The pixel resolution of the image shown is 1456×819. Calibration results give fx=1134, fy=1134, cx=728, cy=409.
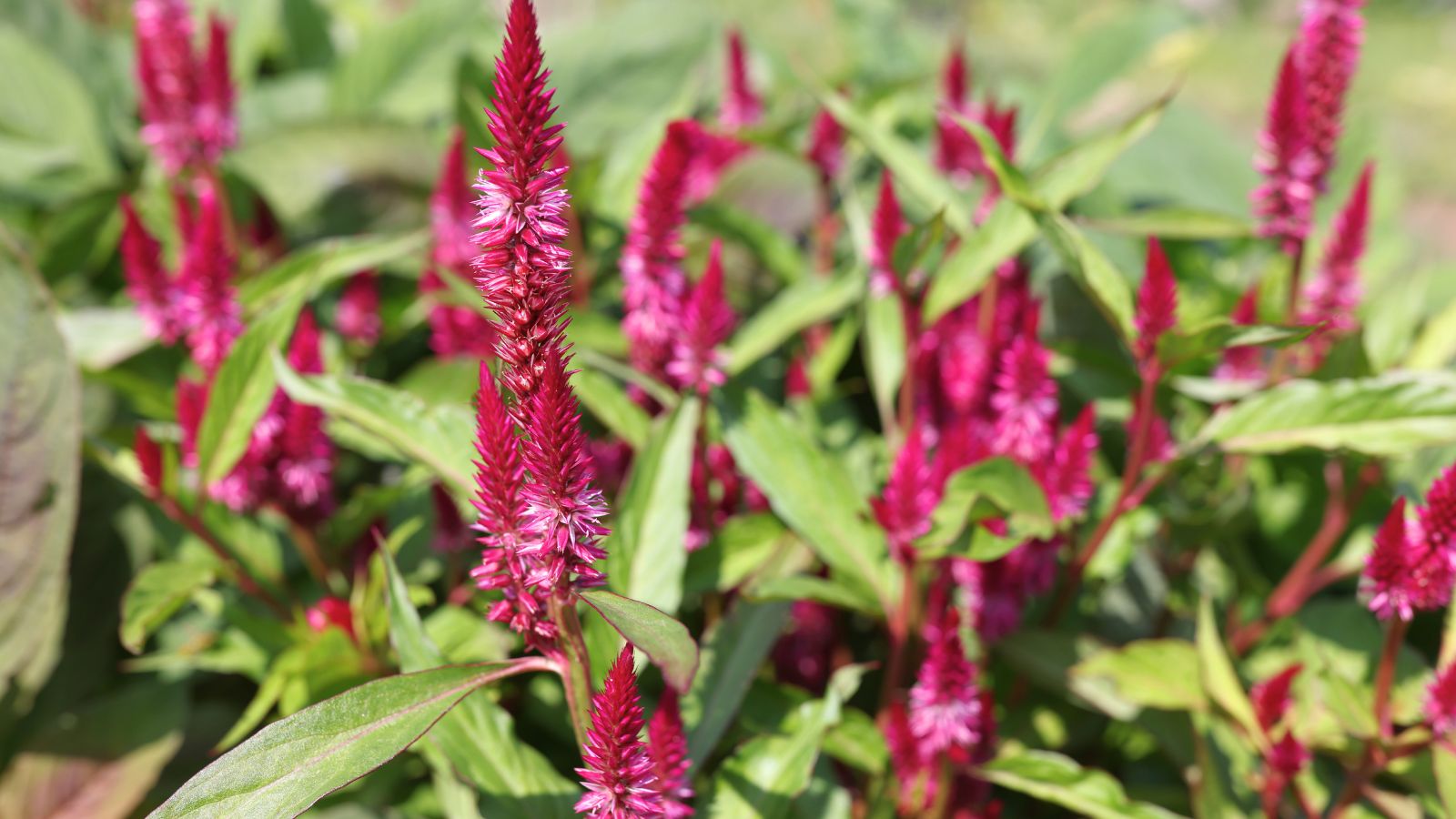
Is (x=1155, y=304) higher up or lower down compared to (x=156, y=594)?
higher up

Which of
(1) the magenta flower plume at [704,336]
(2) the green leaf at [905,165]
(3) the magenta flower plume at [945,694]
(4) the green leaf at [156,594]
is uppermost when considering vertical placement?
(2) the green leaf at [905,165]

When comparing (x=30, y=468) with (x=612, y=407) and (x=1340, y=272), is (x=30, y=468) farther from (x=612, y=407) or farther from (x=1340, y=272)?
(x=1340, y=272)

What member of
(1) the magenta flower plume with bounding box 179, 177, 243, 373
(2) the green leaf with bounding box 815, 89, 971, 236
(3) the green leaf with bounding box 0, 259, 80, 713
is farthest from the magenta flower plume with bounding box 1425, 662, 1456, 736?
(3) the green leaf with bounding box 0, 259, 80, 713

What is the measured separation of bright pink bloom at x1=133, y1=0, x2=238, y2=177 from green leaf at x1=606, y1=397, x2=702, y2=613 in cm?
110

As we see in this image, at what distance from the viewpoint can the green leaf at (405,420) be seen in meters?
1.29

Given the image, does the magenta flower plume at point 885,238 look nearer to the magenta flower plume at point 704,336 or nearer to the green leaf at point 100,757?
the magenta flower plume at point 704,336

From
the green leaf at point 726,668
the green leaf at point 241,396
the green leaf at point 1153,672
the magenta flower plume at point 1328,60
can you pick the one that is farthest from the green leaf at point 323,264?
the magenta flower plume at point 1328,60

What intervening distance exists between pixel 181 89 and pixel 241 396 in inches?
28.9

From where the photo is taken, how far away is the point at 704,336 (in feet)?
4.89

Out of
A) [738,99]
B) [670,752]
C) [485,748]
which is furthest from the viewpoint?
[738,99]

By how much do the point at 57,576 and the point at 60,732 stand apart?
0.25 metres

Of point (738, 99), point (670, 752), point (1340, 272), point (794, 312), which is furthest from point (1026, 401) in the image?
point (738, 99)

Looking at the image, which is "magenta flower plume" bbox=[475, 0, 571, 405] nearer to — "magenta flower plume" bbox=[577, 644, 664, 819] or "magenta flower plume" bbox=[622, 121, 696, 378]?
"magenta flower plume" bbox=[577, 644, 664, 819]

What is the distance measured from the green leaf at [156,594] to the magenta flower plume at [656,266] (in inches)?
25.5
